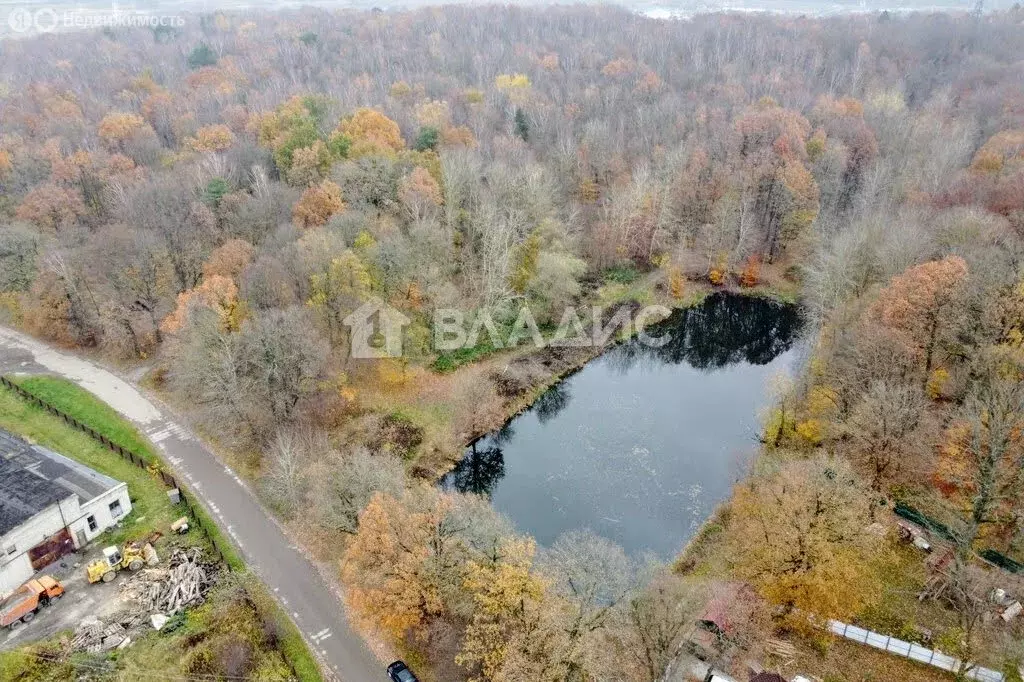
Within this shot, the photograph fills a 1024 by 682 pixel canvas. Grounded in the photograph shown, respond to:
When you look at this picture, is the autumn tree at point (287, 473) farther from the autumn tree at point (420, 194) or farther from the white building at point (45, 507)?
the autumn tree at point (420, 194)

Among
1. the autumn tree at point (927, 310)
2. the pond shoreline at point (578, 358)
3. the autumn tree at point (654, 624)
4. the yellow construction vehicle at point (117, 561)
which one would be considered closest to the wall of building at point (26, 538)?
the yellow construction vehicle at point (117, 561)

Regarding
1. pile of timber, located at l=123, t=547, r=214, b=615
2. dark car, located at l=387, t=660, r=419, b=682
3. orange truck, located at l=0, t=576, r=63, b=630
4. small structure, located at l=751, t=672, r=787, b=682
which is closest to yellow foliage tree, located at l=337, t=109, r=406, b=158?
pile of timber, located at l=123, t=547, r=214, b=615

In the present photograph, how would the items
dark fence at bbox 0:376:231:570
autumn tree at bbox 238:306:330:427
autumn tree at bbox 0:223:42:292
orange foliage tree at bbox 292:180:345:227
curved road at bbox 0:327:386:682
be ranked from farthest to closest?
1. orange foliage tree at bbox 292:180:345:227
2. autumn tree at bbox 0:223:42:292
3. autumn tree at bbox 238:306:330:427
4. dark fence at bbox 0:376:231:570
5. curved road at bbox 0:327:386:682

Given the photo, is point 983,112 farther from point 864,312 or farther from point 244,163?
point 244,163

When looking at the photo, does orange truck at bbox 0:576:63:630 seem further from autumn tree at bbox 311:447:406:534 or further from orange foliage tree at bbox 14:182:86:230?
orange foliage tree at bbox 14:182:86:230

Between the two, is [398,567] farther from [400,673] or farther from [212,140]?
[212,140]

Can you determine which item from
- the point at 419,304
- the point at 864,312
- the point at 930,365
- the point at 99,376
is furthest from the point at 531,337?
the point at 99,376
